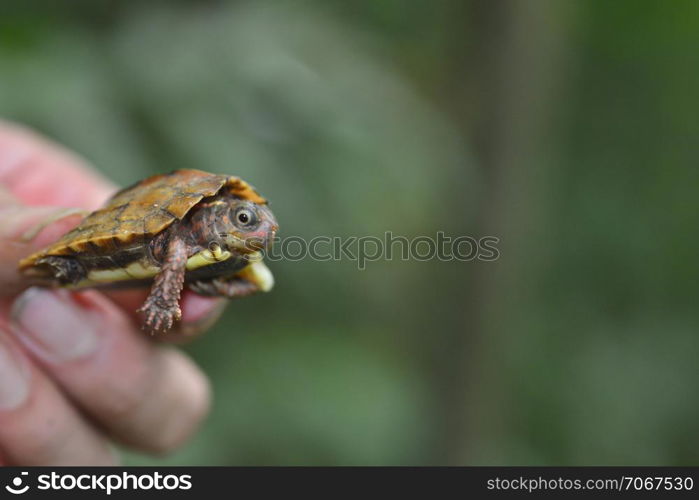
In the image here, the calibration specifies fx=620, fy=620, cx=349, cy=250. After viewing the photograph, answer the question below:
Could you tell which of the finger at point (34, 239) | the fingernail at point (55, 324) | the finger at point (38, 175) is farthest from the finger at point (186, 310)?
the finger at point (38, 175)

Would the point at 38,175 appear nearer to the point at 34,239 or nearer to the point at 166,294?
the point at 34,239

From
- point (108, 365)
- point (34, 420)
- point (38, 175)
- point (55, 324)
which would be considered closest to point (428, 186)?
point (38, 175)

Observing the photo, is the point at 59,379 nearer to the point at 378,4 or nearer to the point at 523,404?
the point at 378,4

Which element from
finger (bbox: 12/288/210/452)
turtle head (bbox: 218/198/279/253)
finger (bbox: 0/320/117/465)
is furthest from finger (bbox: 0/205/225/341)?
turtle head (bbox: 218/198/279/253)

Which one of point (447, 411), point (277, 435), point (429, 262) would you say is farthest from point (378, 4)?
point (277, 435)

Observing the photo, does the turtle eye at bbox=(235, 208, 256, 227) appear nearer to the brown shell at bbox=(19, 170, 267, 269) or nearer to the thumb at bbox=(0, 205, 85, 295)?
the brown shell at bbox=(19, 170, 267, 269)

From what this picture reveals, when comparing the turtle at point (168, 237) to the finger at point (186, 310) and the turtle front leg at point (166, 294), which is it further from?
the finger at point (186, 310)
